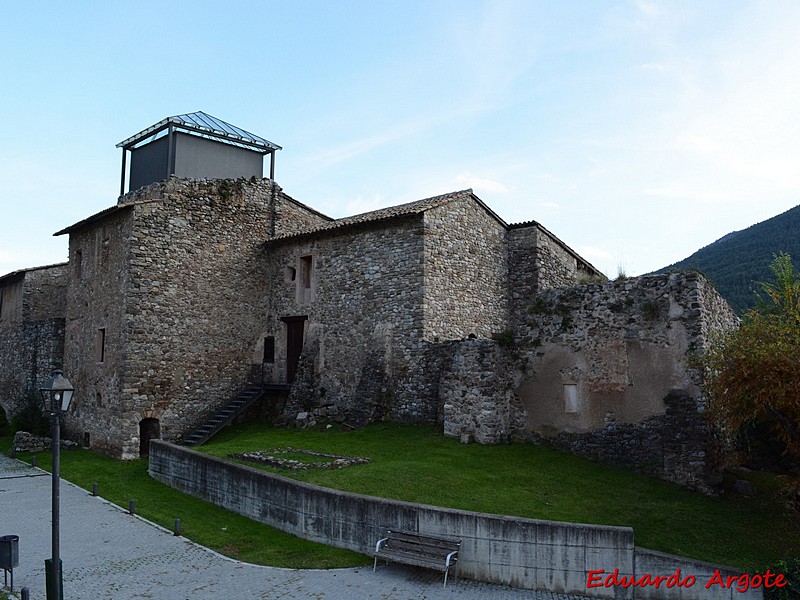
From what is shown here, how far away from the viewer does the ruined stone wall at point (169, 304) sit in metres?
20.4

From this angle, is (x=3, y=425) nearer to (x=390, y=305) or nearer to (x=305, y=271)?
(x=305, y=271)

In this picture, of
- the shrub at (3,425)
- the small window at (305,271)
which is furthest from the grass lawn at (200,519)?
the shrub at (3,425)

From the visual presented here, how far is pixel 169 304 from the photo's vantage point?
21.1 m

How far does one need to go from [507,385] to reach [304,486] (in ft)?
20.9

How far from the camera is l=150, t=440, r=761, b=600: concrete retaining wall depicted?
9.53 metres

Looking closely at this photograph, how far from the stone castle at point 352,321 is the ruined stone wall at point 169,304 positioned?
A: 0.06 m

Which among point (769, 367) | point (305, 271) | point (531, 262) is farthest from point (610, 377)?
point (305, 271)

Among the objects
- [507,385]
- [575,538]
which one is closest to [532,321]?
[507,385]

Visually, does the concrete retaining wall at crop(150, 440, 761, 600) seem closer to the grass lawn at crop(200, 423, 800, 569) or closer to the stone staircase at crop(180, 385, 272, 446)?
the grass lawn at crop(200, 423, 800, 569)

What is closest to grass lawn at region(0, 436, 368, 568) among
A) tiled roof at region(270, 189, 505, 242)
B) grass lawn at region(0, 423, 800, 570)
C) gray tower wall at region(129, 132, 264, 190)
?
grass lawn at region(0, 423, 800, 570)

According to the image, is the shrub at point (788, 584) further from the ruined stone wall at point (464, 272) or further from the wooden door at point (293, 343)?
the wooden door at point (293, 343)

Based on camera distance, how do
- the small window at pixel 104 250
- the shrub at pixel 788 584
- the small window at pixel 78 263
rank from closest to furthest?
1. the shrub at pixel 788 584
2. the small window at pixel 104 250
3. the small window at pixel 78 263

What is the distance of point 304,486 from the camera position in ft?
40.7

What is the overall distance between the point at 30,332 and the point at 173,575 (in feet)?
70.1
